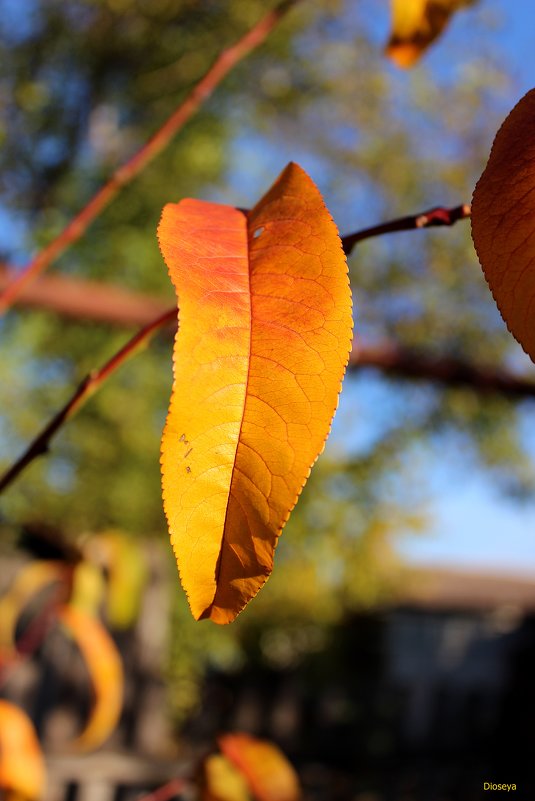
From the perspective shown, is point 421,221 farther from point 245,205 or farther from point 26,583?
point 245,205

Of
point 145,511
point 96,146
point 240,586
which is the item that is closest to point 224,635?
point 145,511

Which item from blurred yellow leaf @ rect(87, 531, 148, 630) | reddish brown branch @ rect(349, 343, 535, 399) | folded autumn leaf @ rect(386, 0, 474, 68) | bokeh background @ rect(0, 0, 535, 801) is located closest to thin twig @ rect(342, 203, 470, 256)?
folded autumn leaf @ rect(386, 0, 474, 68)

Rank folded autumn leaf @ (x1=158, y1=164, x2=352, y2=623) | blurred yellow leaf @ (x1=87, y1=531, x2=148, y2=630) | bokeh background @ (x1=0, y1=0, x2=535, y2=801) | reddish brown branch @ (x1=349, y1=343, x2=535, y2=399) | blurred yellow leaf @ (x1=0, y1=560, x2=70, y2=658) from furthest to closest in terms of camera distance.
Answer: bokeh background @ (x1=0, y1=0, x2=535, y2=801), reddish brown branch @ (x1=349, y1=343, x2=535, y2=399), blurred yellow leaf @ (x1=87, y1=531, x2=148, y2=630), blurred yellow leaf @ (x1=0, y1=560, x2=70, y2=658), folded autumn leaf @ (x1=158, y1=164, x2=352, y2=623)

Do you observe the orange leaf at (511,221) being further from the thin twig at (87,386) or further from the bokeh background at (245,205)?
the bokeh background at (245,205)

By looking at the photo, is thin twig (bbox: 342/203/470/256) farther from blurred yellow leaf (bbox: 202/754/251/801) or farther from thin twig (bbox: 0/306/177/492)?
blurred yellow leaf (bbox: 202/754/251/801)

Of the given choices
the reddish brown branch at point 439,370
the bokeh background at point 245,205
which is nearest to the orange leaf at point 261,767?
the reddish brown branch at point 439,370

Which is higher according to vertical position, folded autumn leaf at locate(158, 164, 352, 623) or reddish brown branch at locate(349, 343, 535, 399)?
reddish brown branch at locate(349, 343, 535, 399)
